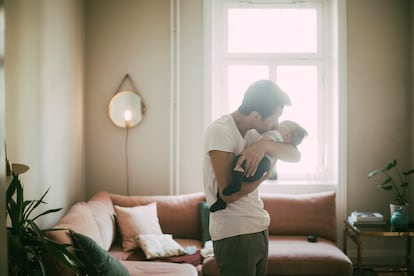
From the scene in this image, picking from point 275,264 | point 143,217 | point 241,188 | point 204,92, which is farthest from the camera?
point 204,92

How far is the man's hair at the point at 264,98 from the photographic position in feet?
5.59

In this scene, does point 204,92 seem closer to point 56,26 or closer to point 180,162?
point 180,162

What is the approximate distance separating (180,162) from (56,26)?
165cm

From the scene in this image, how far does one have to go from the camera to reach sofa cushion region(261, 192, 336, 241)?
12.6 ft

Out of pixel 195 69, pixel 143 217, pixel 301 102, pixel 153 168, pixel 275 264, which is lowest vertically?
pixel 275 264

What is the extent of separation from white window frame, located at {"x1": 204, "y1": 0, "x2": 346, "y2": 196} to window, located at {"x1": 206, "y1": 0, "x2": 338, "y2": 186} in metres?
0.01

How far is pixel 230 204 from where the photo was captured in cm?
174

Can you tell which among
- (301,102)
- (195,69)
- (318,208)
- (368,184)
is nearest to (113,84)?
(195,69)

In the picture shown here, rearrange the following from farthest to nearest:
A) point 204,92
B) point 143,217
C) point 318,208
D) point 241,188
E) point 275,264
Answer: point 204,92 → point 318,208 → point 143,217 → point 275,264 → point 241,188

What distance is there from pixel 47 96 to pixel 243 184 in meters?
2.01

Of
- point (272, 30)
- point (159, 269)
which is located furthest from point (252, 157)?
point (272, 30)

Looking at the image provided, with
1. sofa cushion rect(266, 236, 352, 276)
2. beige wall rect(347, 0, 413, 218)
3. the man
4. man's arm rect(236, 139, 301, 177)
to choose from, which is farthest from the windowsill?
the man

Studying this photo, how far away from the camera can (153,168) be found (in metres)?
4.30

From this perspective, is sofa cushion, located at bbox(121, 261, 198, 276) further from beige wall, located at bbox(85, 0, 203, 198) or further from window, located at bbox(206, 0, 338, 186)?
window, located at bbox(206, 0, 338, 186)
